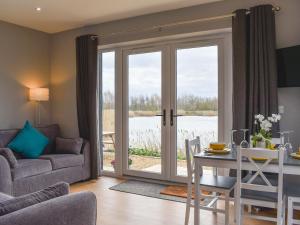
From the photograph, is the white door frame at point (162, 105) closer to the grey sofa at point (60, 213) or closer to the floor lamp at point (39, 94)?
the floor lamp at point (39, 94)

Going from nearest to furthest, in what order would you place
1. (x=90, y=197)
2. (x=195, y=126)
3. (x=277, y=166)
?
(x=90, y=197) → (x=277, y=166) → (x=195, y=126)

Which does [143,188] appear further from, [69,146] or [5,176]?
[5,176]

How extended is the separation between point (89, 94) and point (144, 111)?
100 centimetres

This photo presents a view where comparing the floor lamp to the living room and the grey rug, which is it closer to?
A: the living room

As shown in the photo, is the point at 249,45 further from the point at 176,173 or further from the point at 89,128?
the point at 89,128

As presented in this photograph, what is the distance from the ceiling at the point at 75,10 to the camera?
3.86 metres

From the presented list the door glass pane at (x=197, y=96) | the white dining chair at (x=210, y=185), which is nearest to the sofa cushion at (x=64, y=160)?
the door glass pane at (x=197, y=96)

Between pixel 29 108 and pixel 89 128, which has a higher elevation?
pixel 29 108

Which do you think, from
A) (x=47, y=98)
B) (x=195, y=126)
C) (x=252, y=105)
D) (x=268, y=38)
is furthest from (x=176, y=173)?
(x=47, y=98)

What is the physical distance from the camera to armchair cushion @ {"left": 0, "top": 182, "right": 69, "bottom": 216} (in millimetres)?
1347

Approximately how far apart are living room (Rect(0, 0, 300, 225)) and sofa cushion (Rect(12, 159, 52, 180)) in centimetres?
2

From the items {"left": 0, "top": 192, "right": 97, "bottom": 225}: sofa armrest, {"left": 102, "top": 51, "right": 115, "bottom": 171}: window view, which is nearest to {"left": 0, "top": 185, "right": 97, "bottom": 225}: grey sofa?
{"left": 0, "top": 192, "right": 97, "bottom": 225}: sofa armrest

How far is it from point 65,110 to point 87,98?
2.29 ft

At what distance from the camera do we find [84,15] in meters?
4.40
